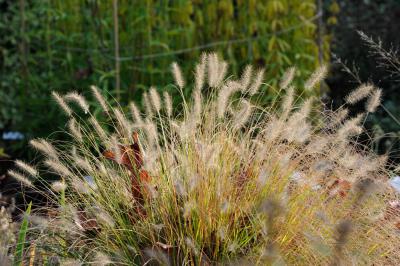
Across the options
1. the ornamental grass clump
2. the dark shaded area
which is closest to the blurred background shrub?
the dark shaded area

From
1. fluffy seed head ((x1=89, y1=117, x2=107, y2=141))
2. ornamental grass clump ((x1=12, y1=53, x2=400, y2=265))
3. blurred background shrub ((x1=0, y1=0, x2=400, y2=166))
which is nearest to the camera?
ornamental grass clump ((x1=12, y1=53, x2=400, y2=265))

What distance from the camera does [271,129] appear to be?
8.04 ft

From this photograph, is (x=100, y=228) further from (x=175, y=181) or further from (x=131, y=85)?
(x=131, y=85)

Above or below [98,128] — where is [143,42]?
below

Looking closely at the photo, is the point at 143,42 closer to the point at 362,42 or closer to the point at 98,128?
the point at 98,128

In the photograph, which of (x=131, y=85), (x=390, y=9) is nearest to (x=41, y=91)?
(x=131, y=85)

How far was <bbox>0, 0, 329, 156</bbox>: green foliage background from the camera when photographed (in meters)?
5.00

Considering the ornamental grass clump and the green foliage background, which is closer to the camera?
the ornamental grass clump

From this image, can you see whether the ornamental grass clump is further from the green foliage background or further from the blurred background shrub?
the green foliage background

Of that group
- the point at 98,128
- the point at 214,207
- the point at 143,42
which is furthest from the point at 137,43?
the point at 214,207

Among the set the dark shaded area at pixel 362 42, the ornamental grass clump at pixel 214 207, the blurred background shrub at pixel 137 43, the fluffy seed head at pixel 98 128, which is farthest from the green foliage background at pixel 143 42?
the ornamental grass clump at pixel 214 207

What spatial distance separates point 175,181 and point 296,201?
1.29ft

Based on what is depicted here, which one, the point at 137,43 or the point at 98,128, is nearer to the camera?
the point at 98,128

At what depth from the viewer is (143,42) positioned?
16.5ft
